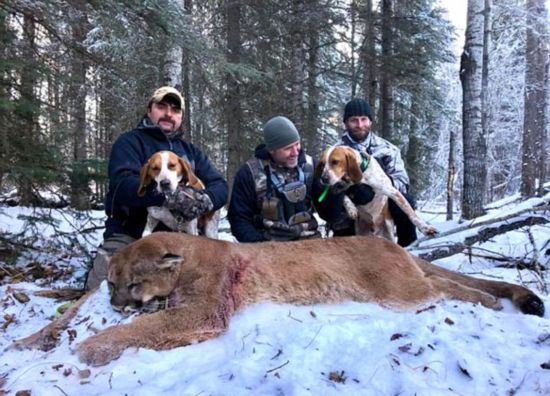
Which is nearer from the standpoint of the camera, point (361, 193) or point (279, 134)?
point (279, 134)

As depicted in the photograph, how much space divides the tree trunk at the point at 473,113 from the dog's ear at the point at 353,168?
5530 mm

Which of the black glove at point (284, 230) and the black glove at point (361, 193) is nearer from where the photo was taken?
the black glove at point (284, 230)

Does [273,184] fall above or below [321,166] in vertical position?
below

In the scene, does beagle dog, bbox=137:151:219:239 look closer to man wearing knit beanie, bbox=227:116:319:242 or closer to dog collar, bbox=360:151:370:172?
man wearing knit beanie, bbox=227:116:319:242

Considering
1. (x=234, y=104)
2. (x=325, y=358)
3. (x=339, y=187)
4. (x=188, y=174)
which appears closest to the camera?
(x=325, y=358)

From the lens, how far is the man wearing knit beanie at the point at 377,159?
5801 mm

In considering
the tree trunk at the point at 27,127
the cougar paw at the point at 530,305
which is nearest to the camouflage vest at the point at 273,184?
the cougar paw at the point at 530,305

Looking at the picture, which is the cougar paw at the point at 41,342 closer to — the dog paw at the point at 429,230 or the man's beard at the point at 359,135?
the dog paw at the point at 429,230

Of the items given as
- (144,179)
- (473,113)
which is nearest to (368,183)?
(144,179)

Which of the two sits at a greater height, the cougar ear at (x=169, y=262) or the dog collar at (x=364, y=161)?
the dog collar at (x=364, y=161)

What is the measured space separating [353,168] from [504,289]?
2.15 m

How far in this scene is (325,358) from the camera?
112 inches

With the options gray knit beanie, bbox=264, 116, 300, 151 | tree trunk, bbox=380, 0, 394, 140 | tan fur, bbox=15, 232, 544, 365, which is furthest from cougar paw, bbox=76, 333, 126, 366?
tree trunk, bbox=380, 0, 394, 140

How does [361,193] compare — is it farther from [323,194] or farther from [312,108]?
[312,108]
